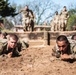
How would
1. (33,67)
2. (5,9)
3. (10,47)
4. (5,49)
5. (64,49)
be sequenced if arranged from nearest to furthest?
(33,67) → (64,49) → (10,47) → (5,49) → (5,9)

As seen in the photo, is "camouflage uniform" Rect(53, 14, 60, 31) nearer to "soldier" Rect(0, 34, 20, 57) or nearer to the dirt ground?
"soldier" Rect(0, 34, 20, 57)

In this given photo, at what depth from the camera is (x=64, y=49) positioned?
7160mm

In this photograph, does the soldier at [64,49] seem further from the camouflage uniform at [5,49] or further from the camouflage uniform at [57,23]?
the camouflage uniform at [57,23]

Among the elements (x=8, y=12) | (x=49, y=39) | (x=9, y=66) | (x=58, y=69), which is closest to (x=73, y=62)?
(x=58, y=69)

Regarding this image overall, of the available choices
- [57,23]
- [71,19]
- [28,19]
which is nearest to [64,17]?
[57,23]

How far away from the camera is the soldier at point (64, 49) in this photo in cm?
714

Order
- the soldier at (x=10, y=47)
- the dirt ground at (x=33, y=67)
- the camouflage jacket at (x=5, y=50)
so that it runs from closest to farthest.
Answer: the dirt ground at (x=33, y=67) < the soldier at (x=10, y=47) < the camouflage jacket at (x=5, y=50)

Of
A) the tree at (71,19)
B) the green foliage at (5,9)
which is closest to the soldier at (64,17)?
the green foliage at (5,9)

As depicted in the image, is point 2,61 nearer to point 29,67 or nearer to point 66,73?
point 29,67

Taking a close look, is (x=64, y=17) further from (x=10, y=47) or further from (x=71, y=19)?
(x=71, y=19)

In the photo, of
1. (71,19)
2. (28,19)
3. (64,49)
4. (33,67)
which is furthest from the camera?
(71,19)

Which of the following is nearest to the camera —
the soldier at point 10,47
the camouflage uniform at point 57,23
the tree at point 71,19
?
the soldier at point 10,47

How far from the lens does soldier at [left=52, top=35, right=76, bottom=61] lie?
7.14m

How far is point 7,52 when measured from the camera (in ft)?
26.2
